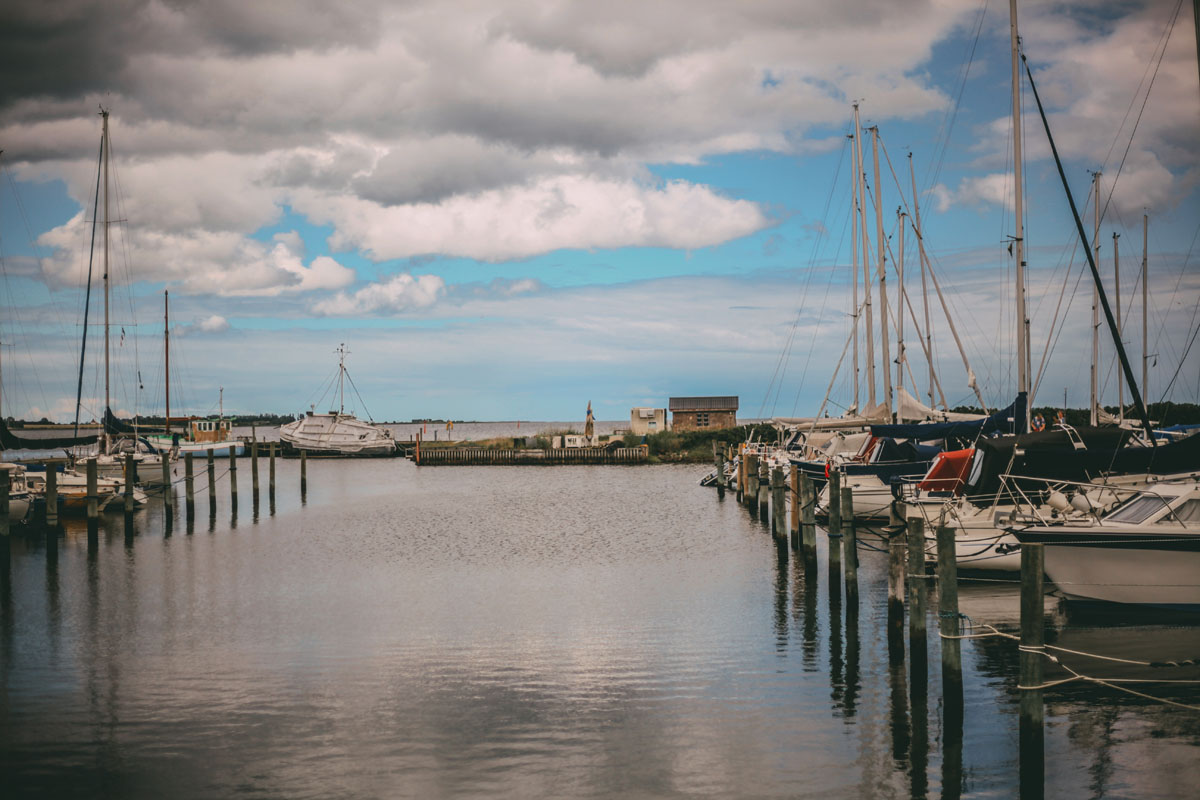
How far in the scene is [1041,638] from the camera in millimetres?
10734

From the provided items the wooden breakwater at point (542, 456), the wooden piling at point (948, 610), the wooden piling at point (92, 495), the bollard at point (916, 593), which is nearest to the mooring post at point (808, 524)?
the bollard at point (916, 593)

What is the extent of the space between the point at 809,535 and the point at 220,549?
18.8 metres

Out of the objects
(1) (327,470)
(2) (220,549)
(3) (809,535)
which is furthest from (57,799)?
(1) (327,470)

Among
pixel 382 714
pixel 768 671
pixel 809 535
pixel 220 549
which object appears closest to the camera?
pixel 382 714

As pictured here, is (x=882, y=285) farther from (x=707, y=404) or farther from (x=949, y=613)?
(x=707, y=404)

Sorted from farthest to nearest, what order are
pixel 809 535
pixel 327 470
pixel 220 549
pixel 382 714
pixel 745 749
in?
1. pixel 327 470
2. pixel 220 549
3. pixel 809 535
4. pixel 382 714
5. pixel 745 749

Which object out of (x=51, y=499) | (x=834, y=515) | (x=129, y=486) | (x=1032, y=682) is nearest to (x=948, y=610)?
(x=1032, y=682)

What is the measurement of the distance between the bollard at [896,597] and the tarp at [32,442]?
33.0 metres

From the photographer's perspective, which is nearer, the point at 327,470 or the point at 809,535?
the point at 809,535

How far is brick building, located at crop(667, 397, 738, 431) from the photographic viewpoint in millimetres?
88188

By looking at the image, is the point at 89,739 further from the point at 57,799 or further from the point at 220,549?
the point at 220,549

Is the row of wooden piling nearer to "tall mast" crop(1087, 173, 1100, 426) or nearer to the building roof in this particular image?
"tall mast" crop(1087, 173, 1100, 426)

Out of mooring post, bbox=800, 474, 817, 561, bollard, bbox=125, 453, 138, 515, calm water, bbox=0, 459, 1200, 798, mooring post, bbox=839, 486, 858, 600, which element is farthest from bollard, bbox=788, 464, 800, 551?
bollard, bbox=125, 453, 138, 515

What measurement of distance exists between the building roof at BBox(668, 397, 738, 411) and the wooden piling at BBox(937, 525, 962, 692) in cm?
7606
